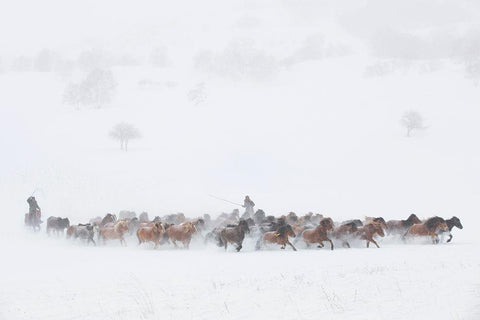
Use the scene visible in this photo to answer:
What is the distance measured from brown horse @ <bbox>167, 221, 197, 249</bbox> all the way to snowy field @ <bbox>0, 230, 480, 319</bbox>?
2.54 meters

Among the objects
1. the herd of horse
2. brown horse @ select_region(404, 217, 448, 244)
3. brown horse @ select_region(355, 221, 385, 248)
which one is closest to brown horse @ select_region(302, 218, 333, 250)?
the herd of horse

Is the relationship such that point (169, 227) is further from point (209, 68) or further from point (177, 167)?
point (209, 68)

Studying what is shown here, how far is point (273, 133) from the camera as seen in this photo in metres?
61.4

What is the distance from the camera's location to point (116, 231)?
1622 cm

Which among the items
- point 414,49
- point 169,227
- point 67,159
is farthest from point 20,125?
point 414,49

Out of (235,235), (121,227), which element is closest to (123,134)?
(121,227)

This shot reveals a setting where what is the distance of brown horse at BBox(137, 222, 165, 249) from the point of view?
1511 centimetres

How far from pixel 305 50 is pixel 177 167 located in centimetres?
9965

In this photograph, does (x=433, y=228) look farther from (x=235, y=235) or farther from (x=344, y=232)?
(x=235, y=235)

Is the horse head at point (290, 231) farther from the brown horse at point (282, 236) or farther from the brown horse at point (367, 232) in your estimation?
the brown horse at point (367, 232)

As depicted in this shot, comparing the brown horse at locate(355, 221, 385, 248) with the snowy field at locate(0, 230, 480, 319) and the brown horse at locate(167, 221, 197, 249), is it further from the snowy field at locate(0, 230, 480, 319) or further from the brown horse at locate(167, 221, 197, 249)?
the brown horse at locate(167, 221, 197, 249)

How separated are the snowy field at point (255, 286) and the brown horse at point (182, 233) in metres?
2.54

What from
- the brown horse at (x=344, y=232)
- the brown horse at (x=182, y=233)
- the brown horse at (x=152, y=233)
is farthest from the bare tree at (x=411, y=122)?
the brown horse at (x=152, y=233)

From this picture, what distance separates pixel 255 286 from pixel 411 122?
5638cm
